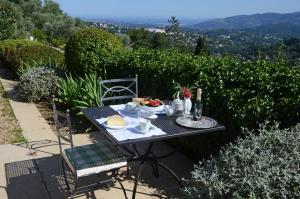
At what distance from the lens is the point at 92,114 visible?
12.8 feet

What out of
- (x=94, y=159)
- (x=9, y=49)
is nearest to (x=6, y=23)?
(x=9, y=49)

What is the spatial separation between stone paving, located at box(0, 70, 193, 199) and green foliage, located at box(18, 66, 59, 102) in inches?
69.2

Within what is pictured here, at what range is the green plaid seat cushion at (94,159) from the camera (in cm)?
338

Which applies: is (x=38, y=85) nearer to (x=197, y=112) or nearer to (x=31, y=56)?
(x=31, y=56)

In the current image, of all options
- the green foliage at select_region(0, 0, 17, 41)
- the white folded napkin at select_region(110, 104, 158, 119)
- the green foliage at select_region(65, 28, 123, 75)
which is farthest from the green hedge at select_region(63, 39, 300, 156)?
the green foliage at select_region(0, 0, 17, 41)

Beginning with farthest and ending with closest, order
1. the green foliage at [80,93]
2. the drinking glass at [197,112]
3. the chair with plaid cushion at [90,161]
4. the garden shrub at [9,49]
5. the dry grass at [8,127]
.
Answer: the garden shrub at [9,49], the green foliage at [80,93], the dry grass at [8,127], the drinking glass at [197,112], the chair with plaid cushion at [90,161]

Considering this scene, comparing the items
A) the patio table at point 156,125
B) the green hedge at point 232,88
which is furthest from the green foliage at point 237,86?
the patio table at point 156,125

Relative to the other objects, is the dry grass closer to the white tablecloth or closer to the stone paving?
the stone paving

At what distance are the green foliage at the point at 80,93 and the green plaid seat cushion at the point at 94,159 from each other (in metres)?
2.44

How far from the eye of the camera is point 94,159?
3533 mm

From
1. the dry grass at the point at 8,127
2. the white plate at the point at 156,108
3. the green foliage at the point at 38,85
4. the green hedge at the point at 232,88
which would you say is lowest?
the dry grass at the point at 8,127

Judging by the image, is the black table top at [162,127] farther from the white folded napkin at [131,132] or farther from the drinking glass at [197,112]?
the drinking glass at [197,112]

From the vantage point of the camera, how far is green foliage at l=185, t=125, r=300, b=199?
7.83 feet

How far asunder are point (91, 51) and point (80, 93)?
116 centimetres
